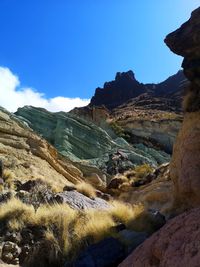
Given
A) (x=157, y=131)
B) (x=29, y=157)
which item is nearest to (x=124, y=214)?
(x=29, y=157)

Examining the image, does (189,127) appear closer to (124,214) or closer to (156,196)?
(124,214)

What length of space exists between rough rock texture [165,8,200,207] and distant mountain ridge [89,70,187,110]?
12267 cm

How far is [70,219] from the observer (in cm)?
1125

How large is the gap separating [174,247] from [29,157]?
1059 inches

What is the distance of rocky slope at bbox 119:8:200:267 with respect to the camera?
646 cm

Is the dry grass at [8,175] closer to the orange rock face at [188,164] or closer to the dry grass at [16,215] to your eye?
the dry grass at [16,215]

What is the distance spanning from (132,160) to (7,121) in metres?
15.6

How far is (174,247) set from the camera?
21.3ft

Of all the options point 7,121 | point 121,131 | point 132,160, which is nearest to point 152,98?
point 121,131

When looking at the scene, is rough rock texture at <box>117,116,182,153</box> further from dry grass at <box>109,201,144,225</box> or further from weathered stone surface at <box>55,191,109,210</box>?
dry grass at <box>109,201,144,225</box>

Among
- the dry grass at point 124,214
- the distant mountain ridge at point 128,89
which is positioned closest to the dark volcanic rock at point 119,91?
the distant mountain ridge at point 128,89

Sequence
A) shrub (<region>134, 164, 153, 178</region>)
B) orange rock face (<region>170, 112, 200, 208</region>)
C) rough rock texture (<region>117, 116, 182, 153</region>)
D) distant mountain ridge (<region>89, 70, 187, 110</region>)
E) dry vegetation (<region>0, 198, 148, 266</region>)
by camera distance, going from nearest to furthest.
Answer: dry vegetation (<region>0, 198, 148, 266</region>)
orange rock face (<region>170, 112, 200, 208</region>)
shrub (<region>134, 164, 153, 178</region>)
rough rock texture (<region>117, 116, 182, 153</region>)
distant mountain ridge (<region>89, 70, 187, 110</region>)

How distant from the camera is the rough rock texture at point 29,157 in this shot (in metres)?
29.5

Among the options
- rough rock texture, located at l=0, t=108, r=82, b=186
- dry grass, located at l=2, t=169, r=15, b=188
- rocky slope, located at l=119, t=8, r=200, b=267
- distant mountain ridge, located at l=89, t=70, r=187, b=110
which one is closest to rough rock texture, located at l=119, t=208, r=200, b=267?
rocky slope, located at l=119, t=8, r=200, b=267
